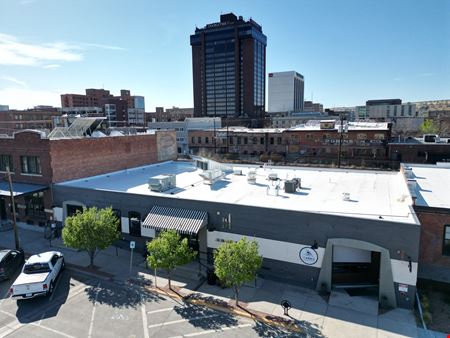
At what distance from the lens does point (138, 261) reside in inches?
832

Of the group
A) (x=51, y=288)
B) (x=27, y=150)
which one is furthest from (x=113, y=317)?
(x=27, y=150)

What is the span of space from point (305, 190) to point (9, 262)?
1976 centimetres

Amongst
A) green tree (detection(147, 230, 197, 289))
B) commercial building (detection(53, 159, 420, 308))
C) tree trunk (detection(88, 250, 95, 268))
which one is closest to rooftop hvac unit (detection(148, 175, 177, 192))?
commercial building (detection(53, 159, 420, 308))

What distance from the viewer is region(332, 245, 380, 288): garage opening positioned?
671 inches

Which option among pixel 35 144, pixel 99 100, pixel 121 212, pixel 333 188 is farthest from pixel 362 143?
pixel 99 100

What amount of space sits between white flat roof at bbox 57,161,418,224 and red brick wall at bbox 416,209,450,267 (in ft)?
3.64

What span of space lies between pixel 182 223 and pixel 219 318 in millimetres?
6503

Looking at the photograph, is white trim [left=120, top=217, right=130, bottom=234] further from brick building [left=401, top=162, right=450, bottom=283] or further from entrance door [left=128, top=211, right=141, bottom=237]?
brick building [left=401, top=162, right=450, bottom=283]

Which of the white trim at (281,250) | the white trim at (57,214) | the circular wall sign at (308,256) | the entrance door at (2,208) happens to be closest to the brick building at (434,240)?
the white trim at (281,250)

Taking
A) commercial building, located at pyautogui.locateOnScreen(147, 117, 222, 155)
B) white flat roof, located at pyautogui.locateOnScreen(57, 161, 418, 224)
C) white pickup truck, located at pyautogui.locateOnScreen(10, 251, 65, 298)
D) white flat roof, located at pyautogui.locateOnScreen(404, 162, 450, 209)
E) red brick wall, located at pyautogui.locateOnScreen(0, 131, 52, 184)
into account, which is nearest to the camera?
white pickup truck, located at pyautogui.locateOnScreen(10, 251, 65, 298)

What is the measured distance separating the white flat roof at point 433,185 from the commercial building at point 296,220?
1229 millimetres

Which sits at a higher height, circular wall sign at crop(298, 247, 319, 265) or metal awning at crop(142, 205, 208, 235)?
metal awning at crop(142, 205, 208, 235)

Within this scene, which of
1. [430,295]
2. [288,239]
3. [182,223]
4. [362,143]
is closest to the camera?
[430,295]

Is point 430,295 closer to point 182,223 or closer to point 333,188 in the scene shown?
point 333,188
